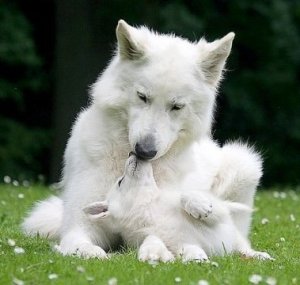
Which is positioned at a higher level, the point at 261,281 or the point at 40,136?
the point at 261,281

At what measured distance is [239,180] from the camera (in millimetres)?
8094

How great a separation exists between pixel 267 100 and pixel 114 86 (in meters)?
12.6

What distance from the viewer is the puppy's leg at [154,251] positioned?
6547mm

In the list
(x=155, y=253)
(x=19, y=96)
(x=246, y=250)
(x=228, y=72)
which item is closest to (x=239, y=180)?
(x=246, y=250)

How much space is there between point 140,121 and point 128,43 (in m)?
0.67

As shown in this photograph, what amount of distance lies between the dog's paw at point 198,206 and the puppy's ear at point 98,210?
0.57 metres

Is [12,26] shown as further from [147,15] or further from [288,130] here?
[288,130]

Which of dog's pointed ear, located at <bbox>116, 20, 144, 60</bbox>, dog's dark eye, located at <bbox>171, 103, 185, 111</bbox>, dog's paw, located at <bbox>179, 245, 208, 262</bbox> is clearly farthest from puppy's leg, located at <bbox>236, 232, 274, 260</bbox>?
dog's pointed ear, located at <bbox>116, 20, 144, 60</bbox>

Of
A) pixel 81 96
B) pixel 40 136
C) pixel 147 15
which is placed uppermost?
pixel 147 15

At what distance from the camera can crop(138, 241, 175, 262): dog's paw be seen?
653cm

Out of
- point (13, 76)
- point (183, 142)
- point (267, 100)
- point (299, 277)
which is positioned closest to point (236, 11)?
point (267, 100)

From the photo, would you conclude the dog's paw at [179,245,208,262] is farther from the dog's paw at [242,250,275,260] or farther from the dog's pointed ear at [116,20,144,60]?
the dog's pointed ear at [116,20,144,60]

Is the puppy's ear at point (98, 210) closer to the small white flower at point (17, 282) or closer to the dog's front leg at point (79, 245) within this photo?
the dog's front leg at point (79, 245)

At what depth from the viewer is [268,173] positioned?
19406 mm
